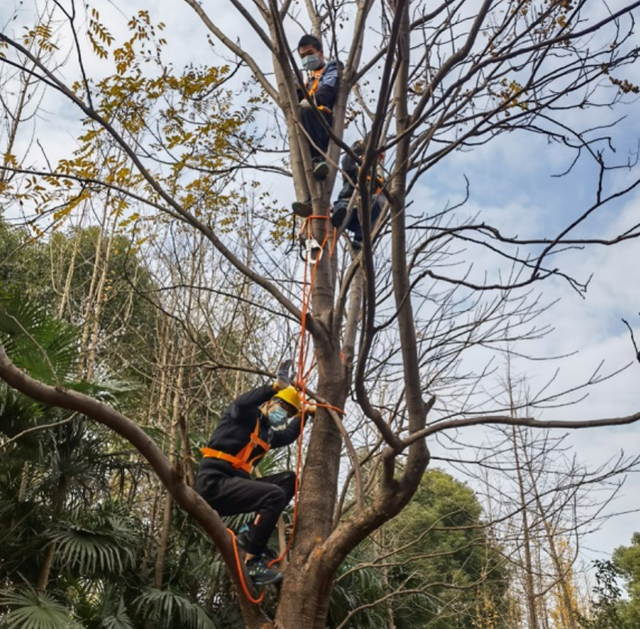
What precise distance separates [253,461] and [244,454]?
14 cm

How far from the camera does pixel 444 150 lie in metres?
4.12

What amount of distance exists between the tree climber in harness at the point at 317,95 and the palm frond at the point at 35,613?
3.44m

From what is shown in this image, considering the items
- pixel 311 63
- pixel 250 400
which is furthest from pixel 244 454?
pixel 311 63

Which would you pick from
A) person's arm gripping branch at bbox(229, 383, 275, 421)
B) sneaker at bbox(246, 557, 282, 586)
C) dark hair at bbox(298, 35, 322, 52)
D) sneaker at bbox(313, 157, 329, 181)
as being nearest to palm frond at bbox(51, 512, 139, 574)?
person's arm gripping branch at bbox(229, 383, 275, 421)

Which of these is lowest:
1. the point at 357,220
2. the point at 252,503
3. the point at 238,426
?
the point at 252,503

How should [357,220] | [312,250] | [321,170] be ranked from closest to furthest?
[312,250], [321,170], [357,220]

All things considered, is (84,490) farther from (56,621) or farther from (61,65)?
(61,65)

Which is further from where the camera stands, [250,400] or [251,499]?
[250,400]

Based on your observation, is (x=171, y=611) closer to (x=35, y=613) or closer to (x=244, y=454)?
(x=35, y=613)

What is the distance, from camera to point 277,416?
160 inches

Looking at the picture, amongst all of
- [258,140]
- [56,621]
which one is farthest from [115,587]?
[258,140]

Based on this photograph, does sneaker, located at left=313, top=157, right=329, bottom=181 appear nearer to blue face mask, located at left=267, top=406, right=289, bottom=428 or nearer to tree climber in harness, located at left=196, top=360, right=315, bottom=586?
tree climber in harness, located at left=196, top=360, right=315, bottom=586

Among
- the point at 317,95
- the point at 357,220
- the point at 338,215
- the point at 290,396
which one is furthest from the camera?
the point at 357,220

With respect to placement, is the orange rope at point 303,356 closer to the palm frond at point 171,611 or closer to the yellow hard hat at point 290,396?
the yellow hard hat at point 290,396
